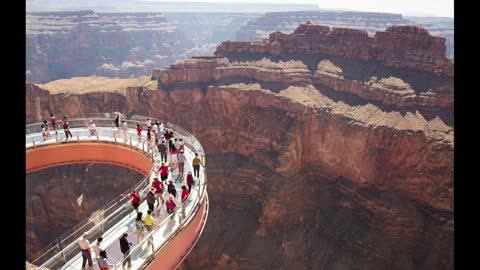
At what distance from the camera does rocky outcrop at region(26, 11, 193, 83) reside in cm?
13025

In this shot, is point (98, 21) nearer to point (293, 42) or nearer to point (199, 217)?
point (293, 42)

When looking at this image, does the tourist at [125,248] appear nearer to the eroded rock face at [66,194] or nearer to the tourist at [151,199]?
the tourist at [151,199]

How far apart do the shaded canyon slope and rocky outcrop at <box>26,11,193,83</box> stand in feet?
281

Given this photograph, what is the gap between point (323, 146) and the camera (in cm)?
4762

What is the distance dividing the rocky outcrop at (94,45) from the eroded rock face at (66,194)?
7486 cm

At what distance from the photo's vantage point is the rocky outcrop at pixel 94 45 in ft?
427

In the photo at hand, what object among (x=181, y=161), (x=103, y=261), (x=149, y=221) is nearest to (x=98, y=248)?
(x=103, y=261)

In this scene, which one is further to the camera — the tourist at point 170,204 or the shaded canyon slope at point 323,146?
the shaded canyon slope at point 323,146

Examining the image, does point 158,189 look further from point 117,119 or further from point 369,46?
point 369,46

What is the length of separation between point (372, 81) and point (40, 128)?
37.8m

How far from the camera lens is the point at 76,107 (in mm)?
62344

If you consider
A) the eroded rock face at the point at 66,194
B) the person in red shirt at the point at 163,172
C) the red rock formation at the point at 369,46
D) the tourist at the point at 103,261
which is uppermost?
the red rock formation at the point at 369,46

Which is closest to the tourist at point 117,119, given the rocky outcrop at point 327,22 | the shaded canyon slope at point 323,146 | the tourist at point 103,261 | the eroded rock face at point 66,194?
the tourist at point 103,261
